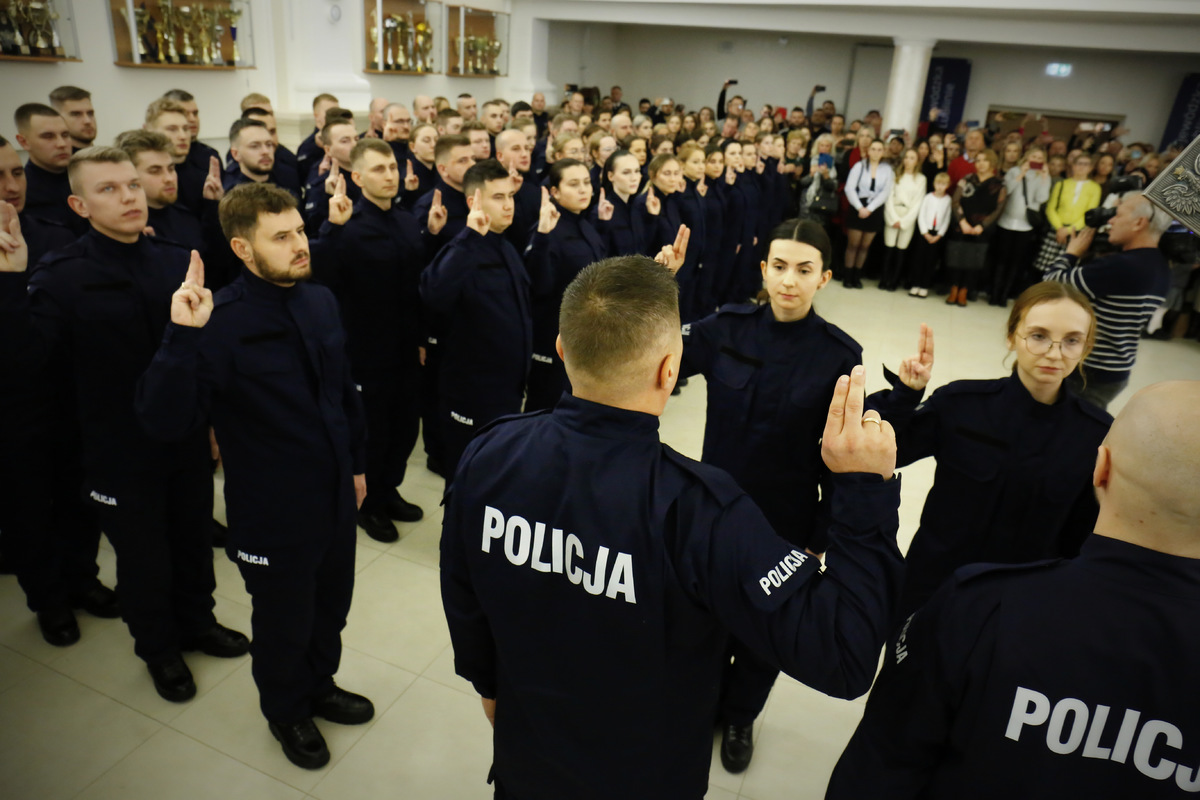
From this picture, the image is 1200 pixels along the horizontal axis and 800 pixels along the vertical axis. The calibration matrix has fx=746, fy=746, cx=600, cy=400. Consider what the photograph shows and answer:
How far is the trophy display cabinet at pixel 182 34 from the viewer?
19.6 feet

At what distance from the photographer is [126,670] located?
8.64 feet

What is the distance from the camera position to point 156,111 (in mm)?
4316

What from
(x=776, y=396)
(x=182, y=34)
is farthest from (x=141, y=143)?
(x=182, y=34)

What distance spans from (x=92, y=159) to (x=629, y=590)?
2210 millimetres

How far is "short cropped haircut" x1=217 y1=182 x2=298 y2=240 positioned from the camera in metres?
2.05

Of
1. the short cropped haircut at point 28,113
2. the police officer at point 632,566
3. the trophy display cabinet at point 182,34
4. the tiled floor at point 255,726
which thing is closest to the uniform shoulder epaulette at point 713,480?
the police officer at point 632,566

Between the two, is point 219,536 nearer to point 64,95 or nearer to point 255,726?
point 255,726

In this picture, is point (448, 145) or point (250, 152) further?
point (250, 152)

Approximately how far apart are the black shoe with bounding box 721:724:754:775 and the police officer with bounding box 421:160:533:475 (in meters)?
1.50

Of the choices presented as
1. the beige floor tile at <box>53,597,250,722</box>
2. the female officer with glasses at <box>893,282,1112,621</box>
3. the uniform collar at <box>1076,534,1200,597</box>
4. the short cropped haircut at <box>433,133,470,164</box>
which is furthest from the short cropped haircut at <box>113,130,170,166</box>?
the uniform collar at <box>1076,534,1200,597</box>

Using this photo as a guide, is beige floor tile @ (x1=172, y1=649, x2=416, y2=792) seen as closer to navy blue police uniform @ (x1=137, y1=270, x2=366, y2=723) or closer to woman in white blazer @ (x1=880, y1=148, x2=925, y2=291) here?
navy blue police uniform @ (x1=137, y1=270, x2=366, y2=723)

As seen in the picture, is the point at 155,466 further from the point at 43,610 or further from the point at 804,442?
the point at 804,442

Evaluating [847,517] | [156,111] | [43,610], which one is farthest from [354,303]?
[847,517]

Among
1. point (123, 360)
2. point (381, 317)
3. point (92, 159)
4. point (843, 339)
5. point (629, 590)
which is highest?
point (92, 159)
